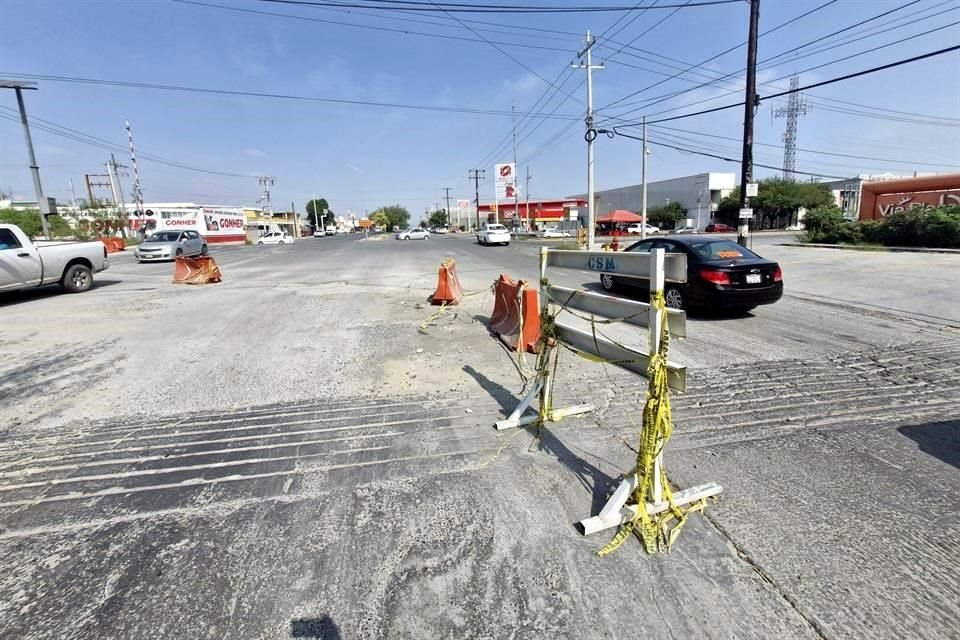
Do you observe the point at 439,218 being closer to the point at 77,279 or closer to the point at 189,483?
the point at 77,279

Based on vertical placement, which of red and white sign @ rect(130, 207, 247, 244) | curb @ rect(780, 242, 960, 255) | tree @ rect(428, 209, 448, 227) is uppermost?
tree @ rect(428, 209, 448, 227)

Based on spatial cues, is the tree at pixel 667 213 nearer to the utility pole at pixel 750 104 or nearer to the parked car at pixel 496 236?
the parked car at pixel 496 236

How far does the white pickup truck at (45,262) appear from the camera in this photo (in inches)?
392

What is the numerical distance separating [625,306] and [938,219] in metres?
26.3

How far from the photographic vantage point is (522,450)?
3541 mm

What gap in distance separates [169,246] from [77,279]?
1226 centimetres

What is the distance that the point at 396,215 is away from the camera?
161 metres

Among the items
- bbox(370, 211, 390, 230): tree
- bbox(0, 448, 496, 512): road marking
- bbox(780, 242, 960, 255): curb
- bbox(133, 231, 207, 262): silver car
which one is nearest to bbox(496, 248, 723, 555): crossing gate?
bbox(0, 448, 496, 512): road marking

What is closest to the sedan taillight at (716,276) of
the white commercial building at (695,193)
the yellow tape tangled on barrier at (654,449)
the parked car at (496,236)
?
the yellow tape tangled on barrier at (654,449)

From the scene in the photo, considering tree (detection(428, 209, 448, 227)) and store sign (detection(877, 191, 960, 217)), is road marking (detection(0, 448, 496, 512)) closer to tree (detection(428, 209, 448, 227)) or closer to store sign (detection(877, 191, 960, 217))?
store sign (detection(877, 191, 960, 217))

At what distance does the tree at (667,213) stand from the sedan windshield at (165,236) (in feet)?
194

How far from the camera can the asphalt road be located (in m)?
2.09

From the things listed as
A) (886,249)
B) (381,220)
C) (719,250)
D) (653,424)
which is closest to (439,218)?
(381,220)

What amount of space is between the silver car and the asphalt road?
759 inches
